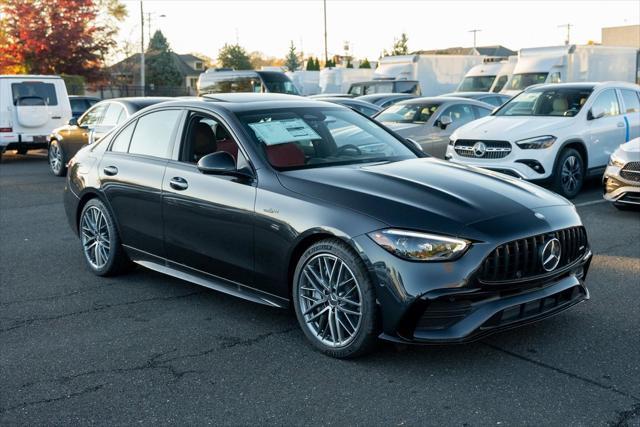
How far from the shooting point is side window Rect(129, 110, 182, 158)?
5.96 metres

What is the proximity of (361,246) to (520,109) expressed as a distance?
837 cm

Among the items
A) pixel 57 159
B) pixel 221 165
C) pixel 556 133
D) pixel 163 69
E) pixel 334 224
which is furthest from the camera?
pixel 163 69

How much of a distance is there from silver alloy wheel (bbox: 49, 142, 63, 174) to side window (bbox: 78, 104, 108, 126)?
125 centimetres

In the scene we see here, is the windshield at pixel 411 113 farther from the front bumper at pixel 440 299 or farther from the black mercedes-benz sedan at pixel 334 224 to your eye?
the front bumper at pixel 440 299

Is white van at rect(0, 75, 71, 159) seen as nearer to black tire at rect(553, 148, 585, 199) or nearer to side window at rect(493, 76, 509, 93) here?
black tire at rect(553, 148, 585, 199)

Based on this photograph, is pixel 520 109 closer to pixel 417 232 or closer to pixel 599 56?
pixel 417 232

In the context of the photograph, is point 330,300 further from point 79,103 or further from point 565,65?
point 79,103

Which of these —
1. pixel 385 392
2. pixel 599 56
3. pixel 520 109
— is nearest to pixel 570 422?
pixel 385 392

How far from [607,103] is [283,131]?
7995 millimetres

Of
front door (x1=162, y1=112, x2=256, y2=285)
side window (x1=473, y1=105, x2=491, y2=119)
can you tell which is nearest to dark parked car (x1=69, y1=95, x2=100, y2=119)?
side window (x1=473, y1=105, x2=491, y2=119)

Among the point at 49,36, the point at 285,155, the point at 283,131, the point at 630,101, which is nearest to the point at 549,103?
the point at 630,101

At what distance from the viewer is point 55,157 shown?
15516mm

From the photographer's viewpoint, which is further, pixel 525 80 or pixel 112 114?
pixel 525 80

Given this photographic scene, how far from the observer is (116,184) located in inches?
249
